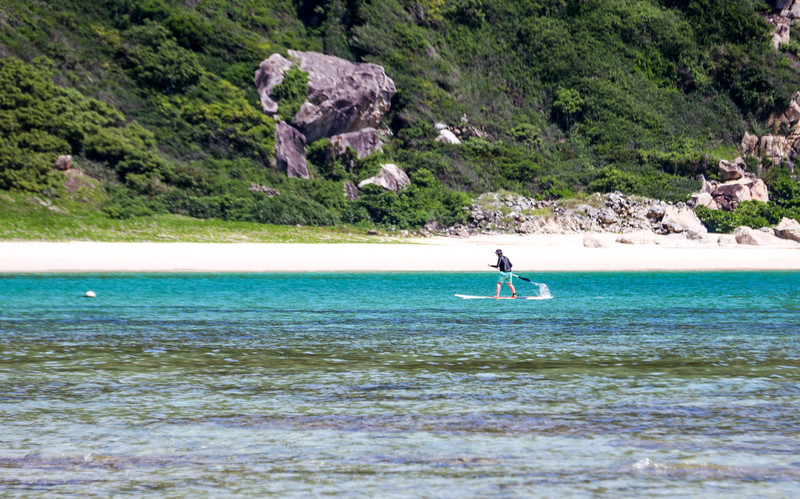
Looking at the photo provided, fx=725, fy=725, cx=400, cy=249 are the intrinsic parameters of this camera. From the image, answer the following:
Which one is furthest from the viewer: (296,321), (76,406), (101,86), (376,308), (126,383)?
(101,86)

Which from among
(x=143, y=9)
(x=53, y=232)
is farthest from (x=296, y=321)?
(x=143, y=9)

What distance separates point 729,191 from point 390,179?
33781 mm

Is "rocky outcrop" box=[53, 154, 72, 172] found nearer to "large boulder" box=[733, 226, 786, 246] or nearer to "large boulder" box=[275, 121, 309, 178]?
"large boulder" box=[275, 121, 309, 178]

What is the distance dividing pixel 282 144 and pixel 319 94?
6.83 m

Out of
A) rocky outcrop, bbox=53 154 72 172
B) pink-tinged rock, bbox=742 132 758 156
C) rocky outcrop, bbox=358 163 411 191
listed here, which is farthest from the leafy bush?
pink-tinged rock, bbox=742 132 758 156

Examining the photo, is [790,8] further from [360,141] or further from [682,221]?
[360,141]

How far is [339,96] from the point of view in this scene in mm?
74062

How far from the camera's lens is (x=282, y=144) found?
70.8m

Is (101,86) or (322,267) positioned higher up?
(101,86)

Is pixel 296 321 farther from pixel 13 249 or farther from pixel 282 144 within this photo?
pixel 282 144

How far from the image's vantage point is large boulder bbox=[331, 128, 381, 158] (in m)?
73.1

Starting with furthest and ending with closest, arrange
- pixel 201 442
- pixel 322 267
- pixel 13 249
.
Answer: pixel 13 249
pixel 322 267
pixel 201 442

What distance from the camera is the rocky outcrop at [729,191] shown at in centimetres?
7100

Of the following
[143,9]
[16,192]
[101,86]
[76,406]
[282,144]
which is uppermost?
[143,9]
